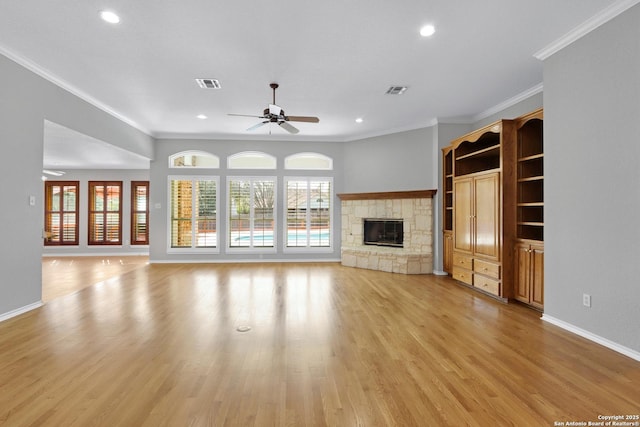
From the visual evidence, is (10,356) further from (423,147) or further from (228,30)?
(423,147)

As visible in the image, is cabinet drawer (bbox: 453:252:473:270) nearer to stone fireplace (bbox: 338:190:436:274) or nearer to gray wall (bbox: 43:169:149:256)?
stone fireplace (bbox: 338:190:436:274)

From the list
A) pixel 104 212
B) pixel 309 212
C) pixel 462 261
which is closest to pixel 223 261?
pixel 309 212

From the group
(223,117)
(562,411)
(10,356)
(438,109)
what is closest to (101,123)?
(223,117)

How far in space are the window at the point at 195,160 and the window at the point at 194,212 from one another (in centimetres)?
35

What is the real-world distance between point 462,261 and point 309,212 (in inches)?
159

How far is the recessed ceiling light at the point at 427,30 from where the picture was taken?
11.1ft

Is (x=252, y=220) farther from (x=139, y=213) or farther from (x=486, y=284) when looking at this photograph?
(x=486, y=284)

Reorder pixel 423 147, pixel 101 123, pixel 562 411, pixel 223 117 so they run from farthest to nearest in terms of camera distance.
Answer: pixel 423 147
pixel 223 117
pixel 101 123
pixel 562 411

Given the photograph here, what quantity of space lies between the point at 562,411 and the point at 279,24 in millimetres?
4048

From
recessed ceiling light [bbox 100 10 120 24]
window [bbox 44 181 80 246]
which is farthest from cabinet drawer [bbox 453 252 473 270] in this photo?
window [bbox 44 181 80 246]

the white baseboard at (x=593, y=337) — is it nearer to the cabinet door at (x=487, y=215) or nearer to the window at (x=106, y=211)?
the cabinet door at (x=487, y=215)

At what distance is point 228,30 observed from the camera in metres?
3.43

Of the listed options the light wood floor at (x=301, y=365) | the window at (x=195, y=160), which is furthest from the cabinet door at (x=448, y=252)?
the window at (x=195, y=160)

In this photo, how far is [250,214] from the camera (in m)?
8.34
